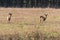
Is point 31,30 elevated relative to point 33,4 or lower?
elevated

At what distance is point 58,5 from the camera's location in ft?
171

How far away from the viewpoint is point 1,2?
52438mm

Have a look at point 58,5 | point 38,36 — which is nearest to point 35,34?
point 38,36

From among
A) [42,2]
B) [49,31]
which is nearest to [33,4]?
[42,2]

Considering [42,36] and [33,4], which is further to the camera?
[33,4]

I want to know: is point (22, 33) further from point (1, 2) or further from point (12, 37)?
point (1, 2)

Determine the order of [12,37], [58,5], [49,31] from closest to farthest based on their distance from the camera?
[12,37], [49,31], [58,5]

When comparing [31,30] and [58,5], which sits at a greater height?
[31,30]

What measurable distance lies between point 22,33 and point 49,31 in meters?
1.95

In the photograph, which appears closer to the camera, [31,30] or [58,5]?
[31,30]

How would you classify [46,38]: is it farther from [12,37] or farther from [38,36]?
[12,37]

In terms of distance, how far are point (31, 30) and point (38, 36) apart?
846mm

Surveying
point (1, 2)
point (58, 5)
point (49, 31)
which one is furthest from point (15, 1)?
point (49, 31)

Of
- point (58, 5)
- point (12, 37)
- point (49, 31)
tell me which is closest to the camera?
point (12, 37)
